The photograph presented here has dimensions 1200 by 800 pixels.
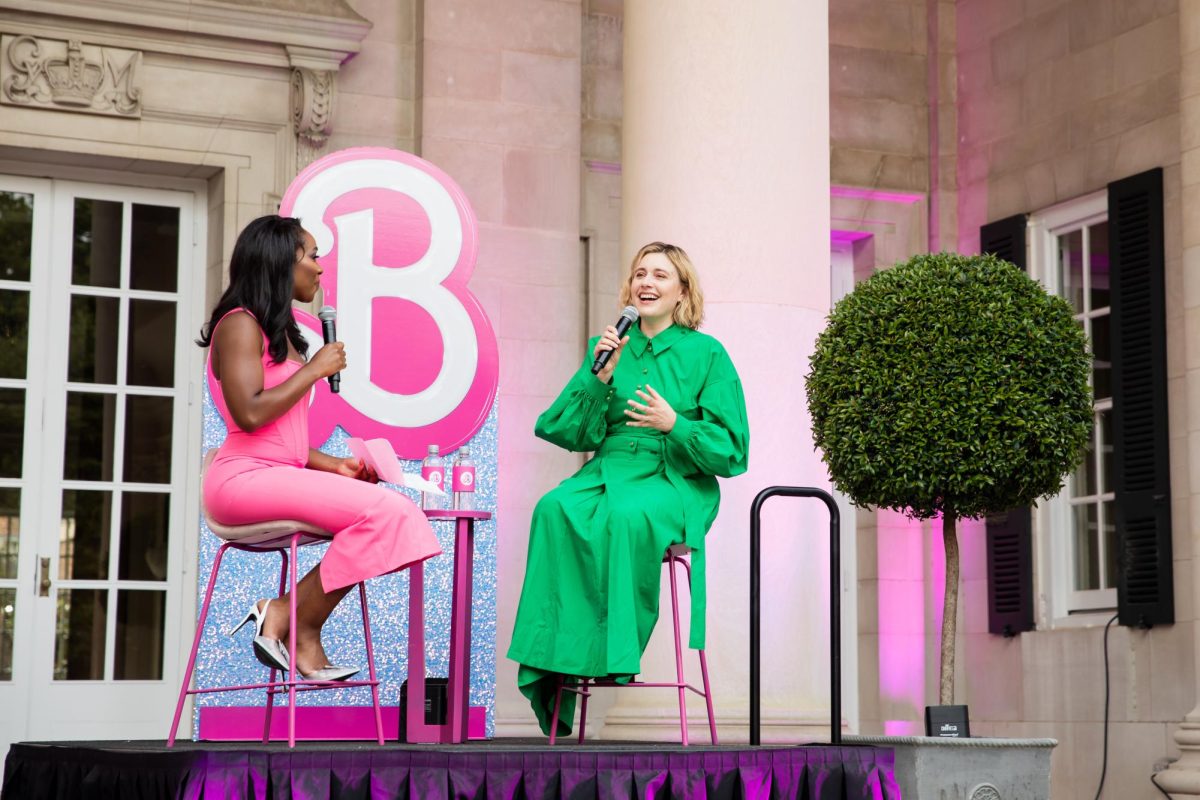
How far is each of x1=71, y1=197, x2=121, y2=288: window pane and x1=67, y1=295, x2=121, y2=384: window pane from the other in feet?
0.27

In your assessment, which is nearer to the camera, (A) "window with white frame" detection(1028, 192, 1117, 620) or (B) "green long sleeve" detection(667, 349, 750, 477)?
(B) "green long sleeve" detection(667, 349, 750, 477)

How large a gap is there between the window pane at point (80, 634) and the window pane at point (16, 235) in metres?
1.34

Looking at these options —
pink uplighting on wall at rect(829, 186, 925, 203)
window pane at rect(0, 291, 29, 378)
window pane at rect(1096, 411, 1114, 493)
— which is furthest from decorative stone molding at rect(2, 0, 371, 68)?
window pane at rect(1096, 411, 1114, 493)

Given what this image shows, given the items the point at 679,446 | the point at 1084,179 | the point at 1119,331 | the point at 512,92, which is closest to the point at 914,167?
the point at 1084,179

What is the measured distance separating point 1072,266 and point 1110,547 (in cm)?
137

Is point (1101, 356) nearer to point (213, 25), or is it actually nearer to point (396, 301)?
point (396, 301)

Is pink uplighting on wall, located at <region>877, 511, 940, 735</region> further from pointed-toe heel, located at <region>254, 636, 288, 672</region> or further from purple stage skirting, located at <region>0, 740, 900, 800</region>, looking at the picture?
pointed-toe heel, located at <region>254, 636, 288, 672</region>

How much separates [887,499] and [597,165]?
11.1 ft

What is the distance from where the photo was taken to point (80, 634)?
734cm

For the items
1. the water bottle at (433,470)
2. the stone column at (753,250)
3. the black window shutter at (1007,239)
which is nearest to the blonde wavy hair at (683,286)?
the water bottle at (433,470)

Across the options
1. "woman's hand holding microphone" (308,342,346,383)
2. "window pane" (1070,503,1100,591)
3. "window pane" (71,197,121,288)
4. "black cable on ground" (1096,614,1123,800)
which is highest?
"window pane" (71,197,121,288)

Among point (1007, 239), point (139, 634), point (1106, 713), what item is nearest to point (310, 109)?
point (139, 634)

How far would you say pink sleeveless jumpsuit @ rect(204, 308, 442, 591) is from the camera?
4.45 meters

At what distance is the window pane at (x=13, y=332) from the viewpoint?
7.33 meters
